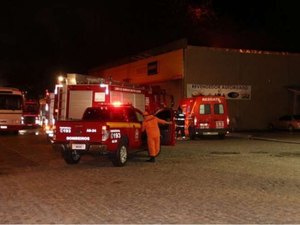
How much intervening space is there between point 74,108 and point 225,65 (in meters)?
19.6

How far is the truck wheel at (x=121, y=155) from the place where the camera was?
49.2 feet

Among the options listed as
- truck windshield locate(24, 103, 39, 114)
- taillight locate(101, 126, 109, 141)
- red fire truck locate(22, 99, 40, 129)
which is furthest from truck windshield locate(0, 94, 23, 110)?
taillight locate(101, 126, 109, 141)

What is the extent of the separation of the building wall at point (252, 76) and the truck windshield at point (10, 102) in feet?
38.2

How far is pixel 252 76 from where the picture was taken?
3944 cm

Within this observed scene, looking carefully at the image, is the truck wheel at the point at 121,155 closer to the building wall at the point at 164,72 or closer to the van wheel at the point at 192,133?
the van wheel at the point at 192,133

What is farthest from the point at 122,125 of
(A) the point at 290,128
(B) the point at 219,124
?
(A) the point at 290,128

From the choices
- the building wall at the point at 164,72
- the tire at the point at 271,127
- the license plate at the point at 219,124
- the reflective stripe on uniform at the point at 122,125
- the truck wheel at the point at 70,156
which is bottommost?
the truck wheel at the point at 70,156

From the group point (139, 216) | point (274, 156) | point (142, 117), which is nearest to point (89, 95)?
point (142, 117)

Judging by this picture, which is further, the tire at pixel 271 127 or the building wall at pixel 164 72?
the tire at pixel 271 127

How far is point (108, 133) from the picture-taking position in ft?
47.5

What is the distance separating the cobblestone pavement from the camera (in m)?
8.33

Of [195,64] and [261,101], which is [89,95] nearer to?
[195,64]

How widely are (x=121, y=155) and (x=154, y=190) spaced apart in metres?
4.53

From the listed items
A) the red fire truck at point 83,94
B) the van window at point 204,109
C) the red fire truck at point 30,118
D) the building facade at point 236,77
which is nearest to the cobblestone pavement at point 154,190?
the red fire truck at point 83,94
